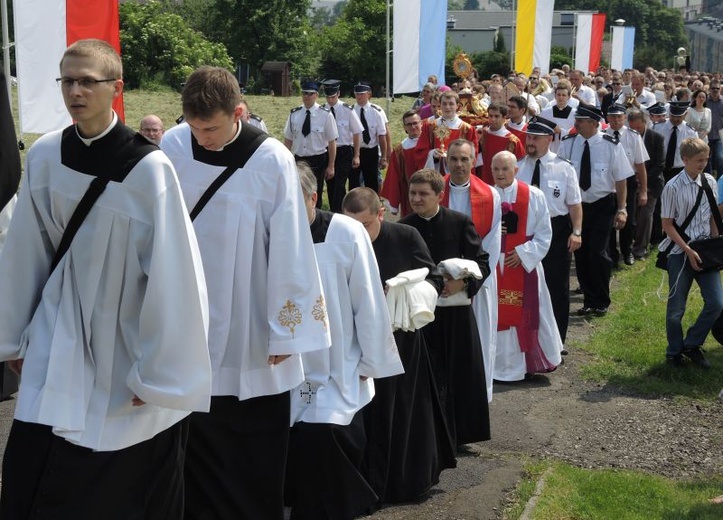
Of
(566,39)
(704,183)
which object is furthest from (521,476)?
(566,39)

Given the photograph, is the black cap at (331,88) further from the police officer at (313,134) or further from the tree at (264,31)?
the tree at (264,31)

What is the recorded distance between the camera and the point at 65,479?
367 centimetres

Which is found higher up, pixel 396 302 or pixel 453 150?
pixel 453 150

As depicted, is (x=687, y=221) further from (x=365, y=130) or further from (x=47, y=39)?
(x=365, y=130)

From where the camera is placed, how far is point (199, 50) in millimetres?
36594

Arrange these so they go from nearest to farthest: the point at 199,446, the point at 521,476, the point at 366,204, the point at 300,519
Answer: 1. the point at 199,446
2. the point at 300,519
3. the point at 366,204
4. the point at 521,476

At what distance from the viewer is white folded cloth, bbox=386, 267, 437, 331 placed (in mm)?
5840

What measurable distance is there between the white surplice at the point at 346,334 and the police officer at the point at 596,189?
6.34 metres

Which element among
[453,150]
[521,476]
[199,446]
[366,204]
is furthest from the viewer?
[453,150]

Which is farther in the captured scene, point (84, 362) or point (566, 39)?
point (566, 39)

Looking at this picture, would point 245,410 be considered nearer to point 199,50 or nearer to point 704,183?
point 704,183

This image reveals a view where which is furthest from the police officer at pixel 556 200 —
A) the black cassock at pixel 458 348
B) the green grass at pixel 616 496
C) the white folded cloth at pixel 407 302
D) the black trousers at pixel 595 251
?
the white folded cloth at pixel 407 302

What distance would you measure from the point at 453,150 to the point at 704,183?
215 cm

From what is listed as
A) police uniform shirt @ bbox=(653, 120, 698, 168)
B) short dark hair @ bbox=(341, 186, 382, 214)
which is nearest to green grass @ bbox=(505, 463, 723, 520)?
short dark hair @ bbox=(341, 186, 382, 214)
